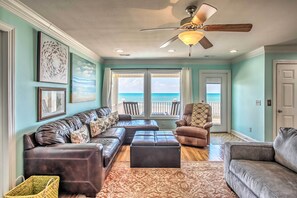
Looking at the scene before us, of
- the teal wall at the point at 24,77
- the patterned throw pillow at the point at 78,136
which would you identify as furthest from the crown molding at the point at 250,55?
the teal wall at the point at 24,77

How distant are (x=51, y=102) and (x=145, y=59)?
3.58 metres

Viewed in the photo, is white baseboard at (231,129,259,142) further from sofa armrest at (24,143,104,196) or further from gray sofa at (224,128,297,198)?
sofa armrest at (24,143,104,196)

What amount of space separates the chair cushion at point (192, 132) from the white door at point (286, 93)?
177 centimetres

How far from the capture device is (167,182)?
268cm

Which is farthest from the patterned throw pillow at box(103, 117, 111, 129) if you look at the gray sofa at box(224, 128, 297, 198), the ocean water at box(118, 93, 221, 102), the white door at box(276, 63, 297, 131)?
the white door at box(276, 63, 297, 131)

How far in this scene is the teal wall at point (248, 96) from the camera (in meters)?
4.44

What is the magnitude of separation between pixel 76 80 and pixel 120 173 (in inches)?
86.4

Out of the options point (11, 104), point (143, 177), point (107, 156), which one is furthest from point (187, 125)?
point (11, 104)

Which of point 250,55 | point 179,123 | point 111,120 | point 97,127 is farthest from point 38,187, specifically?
point 250,55

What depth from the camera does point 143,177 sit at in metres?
2.84

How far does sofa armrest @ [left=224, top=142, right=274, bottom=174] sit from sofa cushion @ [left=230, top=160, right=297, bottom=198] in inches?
4.1

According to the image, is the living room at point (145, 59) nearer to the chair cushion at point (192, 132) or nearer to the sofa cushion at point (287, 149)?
the chair cushion at point (192, 132)

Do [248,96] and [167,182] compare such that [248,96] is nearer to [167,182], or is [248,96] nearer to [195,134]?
[195,134]

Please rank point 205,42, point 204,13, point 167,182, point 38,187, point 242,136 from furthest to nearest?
point 242,136 < point 205,42 < point 167,182 < point 38,187 < point 204,13
